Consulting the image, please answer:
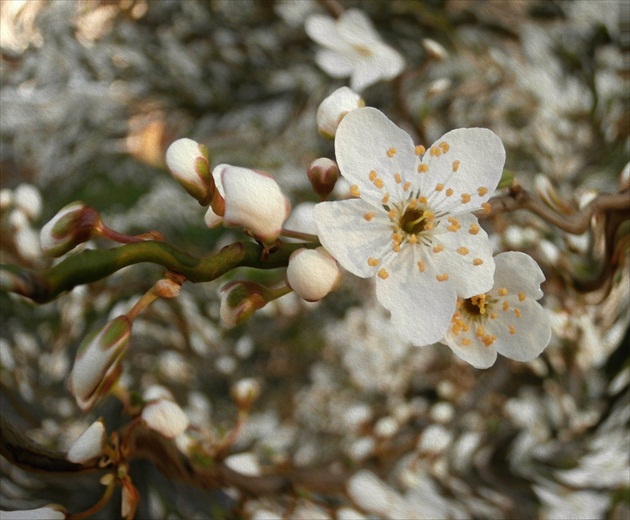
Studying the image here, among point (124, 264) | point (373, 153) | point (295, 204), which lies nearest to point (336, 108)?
point (373, 153)

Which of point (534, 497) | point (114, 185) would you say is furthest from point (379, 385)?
point (114, 185)

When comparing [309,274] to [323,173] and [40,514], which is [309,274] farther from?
[40,514]

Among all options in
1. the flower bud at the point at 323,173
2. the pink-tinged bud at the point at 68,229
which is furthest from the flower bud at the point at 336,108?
the pink-tinged bud at the point at 68,229

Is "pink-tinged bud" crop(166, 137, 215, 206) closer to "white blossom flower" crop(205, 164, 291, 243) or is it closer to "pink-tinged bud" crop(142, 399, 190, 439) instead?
"white blossom flower" crop(205, 164, 291, 243)

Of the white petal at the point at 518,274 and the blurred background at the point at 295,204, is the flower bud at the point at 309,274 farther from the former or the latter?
the blurred background at the point at 295,204

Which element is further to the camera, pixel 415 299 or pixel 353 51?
pixel 353 51

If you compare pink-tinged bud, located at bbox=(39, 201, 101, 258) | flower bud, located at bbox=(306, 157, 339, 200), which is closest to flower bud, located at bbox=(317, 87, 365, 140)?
flower bud, located at bbox=(306, 157, 339, 200)
